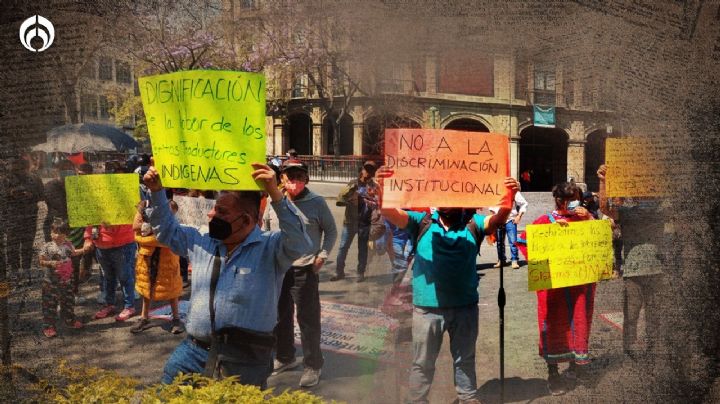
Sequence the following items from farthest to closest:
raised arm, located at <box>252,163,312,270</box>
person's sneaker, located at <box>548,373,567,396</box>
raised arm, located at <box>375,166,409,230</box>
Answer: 1. person's sneaker, located at <box>548,373,567,396</box>
2. raised arm, located at <box>375,166,409,230</box>
3. raised arm, located at <box>252,163,312,270</box>

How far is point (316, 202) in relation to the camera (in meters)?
4.13

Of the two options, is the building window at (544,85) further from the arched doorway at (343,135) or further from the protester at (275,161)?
the protester at (275,161)

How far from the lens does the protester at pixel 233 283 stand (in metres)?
2.94

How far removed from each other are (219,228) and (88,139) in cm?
137

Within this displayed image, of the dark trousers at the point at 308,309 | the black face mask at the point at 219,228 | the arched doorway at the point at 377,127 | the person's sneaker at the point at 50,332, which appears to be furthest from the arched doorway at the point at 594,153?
the person's sneaker at the point at 50,332

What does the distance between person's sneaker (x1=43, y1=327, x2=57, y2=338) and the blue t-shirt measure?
2283 mm

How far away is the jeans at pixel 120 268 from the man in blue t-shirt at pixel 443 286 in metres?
2.44

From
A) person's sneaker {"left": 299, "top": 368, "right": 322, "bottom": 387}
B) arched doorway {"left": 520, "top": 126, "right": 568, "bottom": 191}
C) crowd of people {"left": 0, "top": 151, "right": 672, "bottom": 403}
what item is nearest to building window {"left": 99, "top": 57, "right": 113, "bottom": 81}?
crowd of people {"left": 0, "top": 151, "right": 672, "bottom": 403}

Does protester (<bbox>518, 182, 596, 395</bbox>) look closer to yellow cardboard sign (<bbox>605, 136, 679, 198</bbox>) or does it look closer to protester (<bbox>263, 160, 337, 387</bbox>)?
yellow cardboard sign (<bbox>605, 136, 679, 198</bbox>)

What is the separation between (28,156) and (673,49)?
Answer: 3.96 meters

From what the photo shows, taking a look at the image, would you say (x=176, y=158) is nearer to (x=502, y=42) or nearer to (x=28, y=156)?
(x=28, y=156)

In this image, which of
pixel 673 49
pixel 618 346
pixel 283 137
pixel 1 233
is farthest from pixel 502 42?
pixel 1 233

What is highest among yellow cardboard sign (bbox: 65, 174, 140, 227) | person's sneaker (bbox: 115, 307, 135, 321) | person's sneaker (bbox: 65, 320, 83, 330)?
yellow cardboard sign (bbox: 65, 174, 140, 227)

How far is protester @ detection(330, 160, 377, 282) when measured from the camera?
3.79 m
